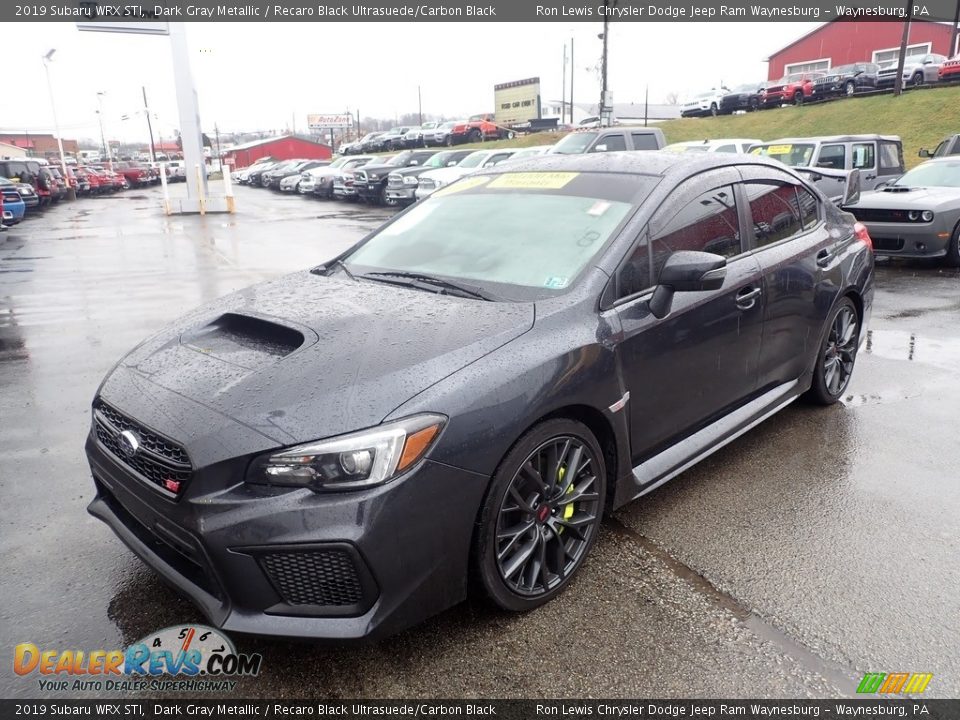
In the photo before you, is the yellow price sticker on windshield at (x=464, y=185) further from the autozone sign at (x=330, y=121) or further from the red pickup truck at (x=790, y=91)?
the autozone sign at (x=330, y=121)

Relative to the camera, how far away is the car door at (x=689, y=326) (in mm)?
3021

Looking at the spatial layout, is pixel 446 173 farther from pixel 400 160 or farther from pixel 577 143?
pixel 400 160

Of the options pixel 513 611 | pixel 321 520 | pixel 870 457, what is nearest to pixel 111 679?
pixel 321 520

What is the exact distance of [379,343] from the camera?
259 cm

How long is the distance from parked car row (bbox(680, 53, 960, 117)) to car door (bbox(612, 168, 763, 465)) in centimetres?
3393

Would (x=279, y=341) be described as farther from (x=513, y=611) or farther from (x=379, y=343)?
(x=513, y=611)

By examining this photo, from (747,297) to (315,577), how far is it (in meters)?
2.55

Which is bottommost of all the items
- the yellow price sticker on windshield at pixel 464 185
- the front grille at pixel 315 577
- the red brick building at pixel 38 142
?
the front grille at pixel 315 577

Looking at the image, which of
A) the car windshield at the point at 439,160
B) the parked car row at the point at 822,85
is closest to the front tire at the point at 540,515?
the car windshield at the point at 439,160

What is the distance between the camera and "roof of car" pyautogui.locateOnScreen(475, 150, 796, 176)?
11.5 feet

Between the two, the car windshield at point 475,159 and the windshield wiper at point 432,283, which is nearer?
the windshield wiper at point 432,283

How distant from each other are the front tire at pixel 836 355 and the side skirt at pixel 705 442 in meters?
0.47

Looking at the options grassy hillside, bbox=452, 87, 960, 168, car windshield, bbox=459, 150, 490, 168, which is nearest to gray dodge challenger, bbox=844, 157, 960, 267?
car windshield, bbox=459, 150, 490, 168

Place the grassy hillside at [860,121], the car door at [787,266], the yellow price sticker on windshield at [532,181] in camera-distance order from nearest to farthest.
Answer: the yellow price sticker on windshield at [532,181] < the car door at [787,266] < the grassy hillside at [860,121]
